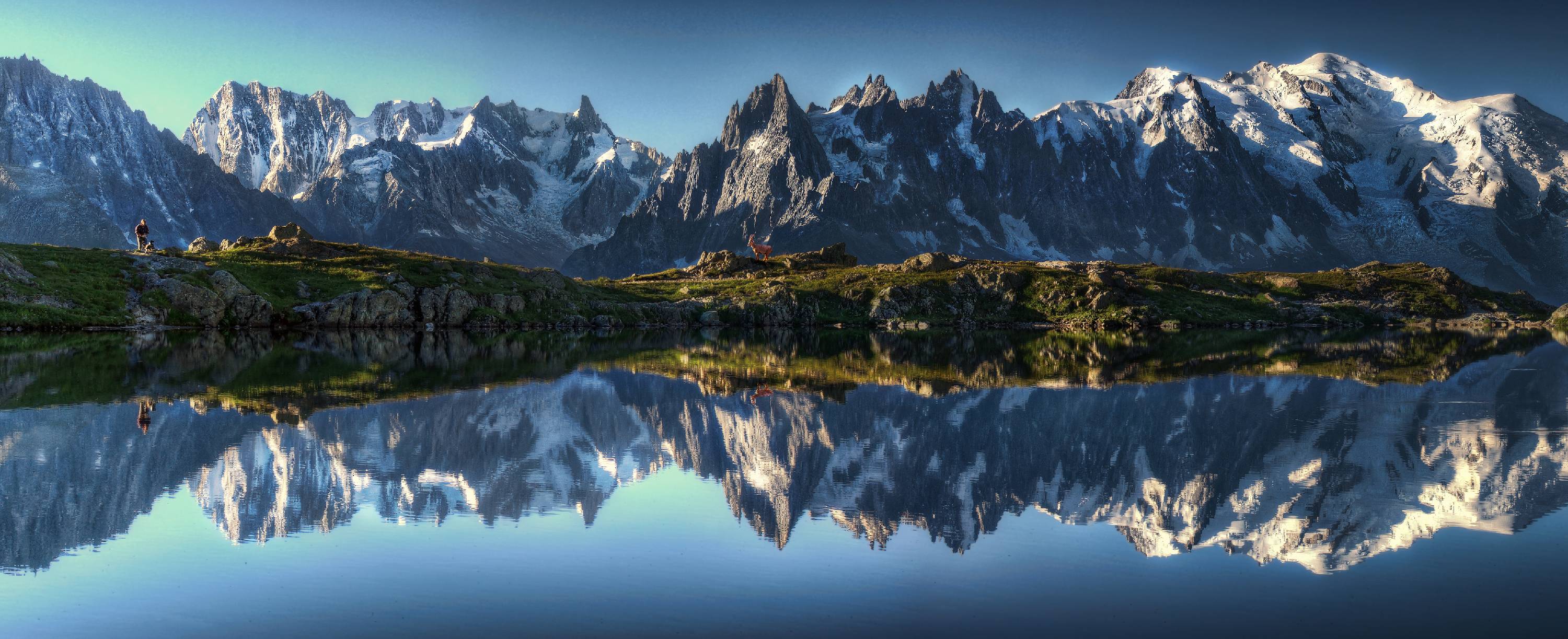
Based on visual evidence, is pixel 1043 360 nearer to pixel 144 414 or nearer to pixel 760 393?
pixel 760 393

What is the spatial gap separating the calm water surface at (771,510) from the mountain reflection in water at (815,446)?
0.60 ft

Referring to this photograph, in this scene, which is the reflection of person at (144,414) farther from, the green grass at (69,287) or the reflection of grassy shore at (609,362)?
the green grass at (69,287)

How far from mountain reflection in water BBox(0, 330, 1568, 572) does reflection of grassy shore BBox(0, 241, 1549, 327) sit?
48.3 metres

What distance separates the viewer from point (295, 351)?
7494cm

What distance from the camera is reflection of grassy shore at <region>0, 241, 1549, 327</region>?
10706 centimetres

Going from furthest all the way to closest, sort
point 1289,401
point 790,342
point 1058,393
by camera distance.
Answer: point 790,342
point 1058,393
point 1289,401

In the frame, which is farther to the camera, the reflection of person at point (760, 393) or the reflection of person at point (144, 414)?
the reflection of person at point (760, 393)

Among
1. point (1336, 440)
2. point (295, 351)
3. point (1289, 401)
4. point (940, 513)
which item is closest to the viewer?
point (940, 513)

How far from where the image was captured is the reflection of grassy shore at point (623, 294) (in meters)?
107

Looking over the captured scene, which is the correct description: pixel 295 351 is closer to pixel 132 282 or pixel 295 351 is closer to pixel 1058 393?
pixel 132 282

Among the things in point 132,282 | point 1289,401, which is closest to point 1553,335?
point 1289,401

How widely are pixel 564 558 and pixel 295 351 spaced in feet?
216

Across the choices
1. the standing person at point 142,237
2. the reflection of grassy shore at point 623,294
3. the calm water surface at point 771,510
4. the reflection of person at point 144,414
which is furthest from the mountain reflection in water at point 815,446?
the standing person at point 142,237

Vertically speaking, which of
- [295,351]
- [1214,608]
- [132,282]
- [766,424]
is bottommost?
[1214,608]
